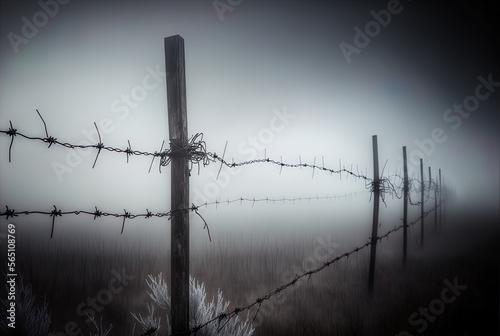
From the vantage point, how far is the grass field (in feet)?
11.4

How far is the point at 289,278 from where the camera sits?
196 inches

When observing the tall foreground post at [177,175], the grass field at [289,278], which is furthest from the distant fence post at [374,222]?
the tall foreground post at [177,175]

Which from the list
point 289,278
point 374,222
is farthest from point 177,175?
point 289,278

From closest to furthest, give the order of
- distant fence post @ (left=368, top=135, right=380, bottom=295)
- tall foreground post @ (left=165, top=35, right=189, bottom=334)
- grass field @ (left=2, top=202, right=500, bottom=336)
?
tall foreground post @ (left=165, top=35, right=189, bottom=334), grass field @ (left=2, top=202, right=500, bottom=336), distant fence post @ (left=368, top=135, right=380, bottom=295)

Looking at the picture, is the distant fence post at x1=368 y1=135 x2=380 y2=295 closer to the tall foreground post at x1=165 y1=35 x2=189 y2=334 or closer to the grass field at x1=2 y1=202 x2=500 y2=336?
the grass field at x1=2 y1=202 x2=500 y2=336

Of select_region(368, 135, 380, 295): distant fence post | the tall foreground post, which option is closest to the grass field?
select_region(368, 135, 380, 295): distant fence post

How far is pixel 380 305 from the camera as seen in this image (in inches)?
157

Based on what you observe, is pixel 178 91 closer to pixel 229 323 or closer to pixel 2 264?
pixel 229 323

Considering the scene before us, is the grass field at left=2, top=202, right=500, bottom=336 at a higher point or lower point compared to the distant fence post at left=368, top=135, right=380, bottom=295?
lower

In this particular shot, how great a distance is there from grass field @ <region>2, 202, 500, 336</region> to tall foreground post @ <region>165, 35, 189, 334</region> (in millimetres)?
1987

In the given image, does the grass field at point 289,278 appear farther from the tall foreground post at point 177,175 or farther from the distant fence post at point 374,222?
the tall foreground post at point 177,175

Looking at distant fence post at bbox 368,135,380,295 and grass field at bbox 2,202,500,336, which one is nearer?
grass field at bbox 2,202,500,336

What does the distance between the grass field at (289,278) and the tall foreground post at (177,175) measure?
1987 millimetres

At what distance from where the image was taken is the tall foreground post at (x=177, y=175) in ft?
5.80
